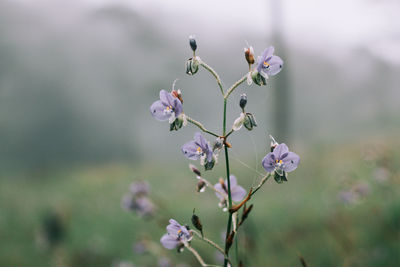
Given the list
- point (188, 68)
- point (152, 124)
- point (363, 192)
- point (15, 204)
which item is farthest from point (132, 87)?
point (188, 68)

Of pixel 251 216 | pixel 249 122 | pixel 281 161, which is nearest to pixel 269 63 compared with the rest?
pixel 249 122

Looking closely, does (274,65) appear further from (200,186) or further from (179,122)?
(200,186)

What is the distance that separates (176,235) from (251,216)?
6.62ft

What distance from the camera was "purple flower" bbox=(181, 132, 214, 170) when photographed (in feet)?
4.49

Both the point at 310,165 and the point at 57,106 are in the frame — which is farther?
the point at 57,106

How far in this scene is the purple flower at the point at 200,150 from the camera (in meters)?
1.37

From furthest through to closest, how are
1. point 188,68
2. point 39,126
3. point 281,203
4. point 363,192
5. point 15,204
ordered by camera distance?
point 39,126 < point 15,204 < point 281,203 < point 363,192 < point 188,68

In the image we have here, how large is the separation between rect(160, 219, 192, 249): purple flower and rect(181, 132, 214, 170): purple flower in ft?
0.80

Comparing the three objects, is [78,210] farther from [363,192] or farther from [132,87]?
[132,87]

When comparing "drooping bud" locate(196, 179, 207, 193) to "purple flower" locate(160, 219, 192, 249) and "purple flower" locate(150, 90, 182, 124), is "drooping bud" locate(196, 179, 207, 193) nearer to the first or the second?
"purple flower" locate(160, 219, 192, 249)

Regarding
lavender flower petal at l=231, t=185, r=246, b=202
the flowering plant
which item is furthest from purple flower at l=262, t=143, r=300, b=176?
lavender flower petal at l=231, t=185, r=246, b=202

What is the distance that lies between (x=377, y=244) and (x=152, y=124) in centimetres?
1109

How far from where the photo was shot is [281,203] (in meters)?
6.77

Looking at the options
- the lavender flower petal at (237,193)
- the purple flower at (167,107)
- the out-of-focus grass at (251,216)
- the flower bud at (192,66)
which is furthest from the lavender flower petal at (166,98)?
the out-of-focus grass at (251,216)
